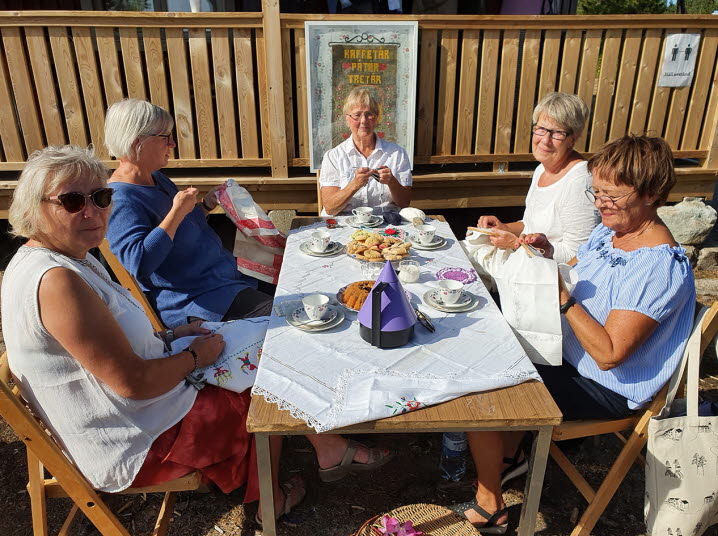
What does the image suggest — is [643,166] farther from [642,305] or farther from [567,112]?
[567,112]

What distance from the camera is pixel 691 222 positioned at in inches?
202

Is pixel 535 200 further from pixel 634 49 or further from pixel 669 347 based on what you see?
pixel 634 49

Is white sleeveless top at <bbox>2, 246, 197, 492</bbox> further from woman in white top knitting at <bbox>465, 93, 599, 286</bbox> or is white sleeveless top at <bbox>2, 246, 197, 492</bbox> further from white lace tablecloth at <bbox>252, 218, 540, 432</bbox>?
woman in white top knitting at <bbox>465, 93, 599, 286</bbox>

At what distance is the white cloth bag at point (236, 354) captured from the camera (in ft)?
6.14

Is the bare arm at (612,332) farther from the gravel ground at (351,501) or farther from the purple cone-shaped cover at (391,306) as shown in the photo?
the gravel ground at (351,501)

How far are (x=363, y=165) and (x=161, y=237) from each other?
1.83m

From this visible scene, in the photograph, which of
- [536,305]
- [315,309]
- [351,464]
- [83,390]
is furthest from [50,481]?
[536,305]

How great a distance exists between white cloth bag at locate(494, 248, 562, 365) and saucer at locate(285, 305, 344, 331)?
665 mm

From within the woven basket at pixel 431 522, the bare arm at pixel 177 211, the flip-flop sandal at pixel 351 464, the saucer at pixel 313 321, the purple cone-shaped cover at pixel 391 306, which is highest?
the bare arm at pixel 177 211

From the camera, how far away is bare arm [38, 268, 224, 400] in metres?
1.42

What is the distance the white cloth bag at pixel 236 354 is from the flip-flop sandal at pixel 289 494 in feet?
2.32

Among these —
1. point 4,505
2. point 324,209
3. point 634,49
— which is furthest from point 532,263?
point 634,49

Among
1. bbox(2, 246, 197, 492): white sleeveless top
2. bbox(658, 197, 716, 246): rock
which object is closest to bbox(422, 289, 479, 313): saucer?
bbox(2, 246, 197, 492): white sleeveless top

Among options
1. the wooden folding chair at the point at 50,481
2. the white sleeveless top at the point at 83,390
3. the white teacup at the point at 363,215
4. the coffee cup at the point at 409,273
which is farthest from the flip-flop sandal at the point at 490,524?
the white teacup at the point at 363,215
